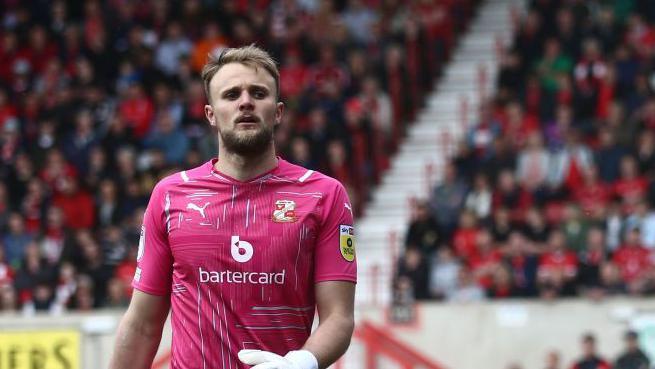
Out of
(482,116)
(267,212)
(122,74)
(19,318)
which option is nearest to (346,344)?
(267,212)

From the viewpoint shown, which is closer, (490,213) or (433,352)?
(433,352)

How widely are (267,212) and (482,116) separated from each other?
1321 cm

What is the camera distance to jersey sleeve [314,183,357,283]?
15.5 feet

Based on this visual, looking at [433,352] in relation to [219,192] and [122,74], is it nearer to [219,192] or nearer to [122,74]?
[122,74]

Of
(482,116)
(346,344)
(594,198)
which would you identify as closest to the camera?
(346,344)

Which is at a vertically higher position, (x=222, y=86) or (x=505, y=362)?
(x=222, y=86)

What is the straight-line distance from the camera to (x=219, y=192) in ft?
15.7

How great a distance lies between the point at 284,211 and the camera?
Result: 15.5ft

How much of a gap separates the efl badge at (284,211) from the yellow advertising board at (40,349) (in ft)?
28.3

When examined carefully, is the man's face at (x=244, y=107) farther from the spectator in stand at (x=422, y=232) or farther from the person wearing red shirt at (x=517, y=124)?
the person wearing red shirt at (x=517, y=124)

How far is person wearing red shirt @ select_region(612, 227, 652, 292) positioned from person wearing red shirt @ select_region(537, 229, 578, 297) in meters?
0.43

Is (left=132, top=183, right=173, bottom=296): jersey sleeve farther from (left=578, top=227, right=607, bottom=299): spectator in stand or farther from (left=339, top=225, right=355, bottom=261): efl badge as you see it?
(left=578, top=227, right=607, bottom=299): spectator in stand

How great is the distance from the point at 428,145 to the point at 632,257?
16.4 feet

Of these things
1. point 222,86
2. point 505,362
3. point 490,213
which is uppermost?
point 222,86
